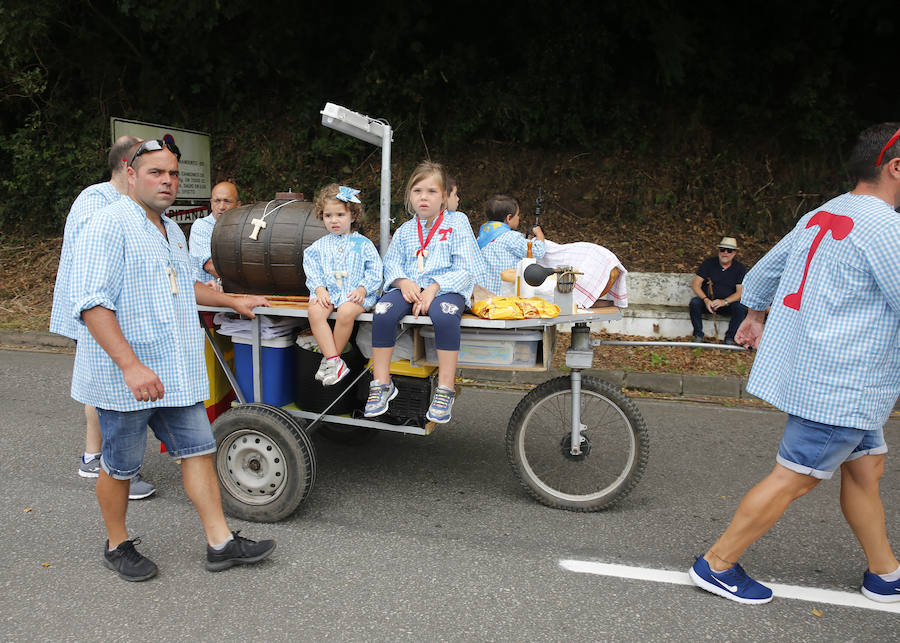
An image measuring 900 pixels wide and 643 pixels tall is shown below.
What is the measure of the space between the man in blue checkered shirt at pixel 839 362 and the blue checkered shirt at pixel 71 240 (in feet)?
10.5

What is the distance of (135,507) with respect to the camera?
13.3 ft

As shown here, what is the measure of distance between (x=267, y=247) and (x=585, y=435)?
2.10 meters

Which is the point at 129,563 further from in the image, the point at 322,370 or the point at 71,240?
the point at 71,240

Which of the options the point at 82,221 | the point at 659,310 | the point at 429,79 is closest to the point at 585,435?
the point at 82,221

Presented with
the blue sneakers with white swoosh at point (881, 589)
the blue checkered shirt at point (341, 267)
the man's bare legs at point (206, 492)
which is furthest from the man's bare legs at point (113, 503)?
the blue sneakers with white swoosh at point (881, 589)

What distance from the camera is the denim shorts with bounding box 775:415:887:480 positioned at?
2.91 m

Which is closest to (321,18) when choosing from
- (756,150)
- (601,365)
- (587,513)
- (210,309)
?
(756,150)

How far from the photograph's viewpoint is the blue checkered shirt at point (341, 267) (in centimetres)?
397

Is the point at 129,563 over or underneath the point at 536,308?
underneath

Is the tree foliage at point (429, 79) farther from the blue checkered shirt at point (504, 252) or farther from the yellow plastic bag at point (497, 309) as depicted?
the yellow plastic bag at point (497, 309)

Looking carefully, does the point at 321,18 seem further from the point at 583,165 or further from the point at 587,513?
the point at 587,513

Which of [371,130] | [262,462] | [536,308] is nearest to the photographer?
[536,308]

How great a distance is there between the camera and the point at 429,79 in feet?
38.5

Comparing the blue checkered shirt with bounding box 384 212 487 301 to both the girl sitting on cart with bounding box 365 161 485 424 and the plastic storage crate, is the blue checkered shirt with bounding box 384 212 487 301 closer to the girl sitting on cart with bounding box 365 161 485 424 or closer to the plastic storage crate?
the girl sitting on cart with bounding box 365 161 485 424
